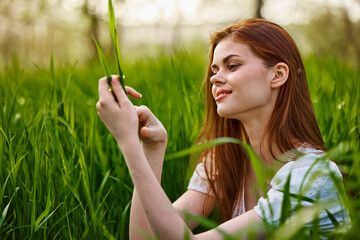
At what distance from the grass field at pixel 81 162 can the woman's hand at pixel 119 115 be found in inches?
8.2

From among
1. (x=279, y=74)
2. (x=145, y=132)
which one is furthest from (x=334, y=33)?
(x=145, y=132)

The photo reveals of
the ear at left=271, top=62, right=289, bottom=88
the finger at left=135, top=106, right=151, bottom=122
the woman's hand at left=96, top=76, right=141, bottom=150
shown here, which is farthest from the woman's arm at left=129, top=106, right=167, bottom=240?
the ear at left=271, top=62, right=289, bottom=88

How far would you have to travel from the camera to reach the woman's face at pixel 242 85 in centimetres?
117

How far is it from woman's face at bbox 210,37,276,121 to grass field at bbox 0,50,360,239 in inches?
9.4

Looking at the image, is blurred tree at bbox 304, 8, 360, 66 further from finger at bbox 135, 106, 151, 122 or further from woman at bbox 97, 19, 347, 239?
finger at bbox 135, 106, 151, 122

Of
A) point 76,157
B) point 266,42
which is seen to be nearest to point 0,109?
point 76,157

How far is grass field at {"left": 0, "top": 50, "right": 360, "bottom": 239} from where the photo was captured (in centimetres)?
115

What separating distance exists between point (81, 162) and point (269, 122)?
0.57 m

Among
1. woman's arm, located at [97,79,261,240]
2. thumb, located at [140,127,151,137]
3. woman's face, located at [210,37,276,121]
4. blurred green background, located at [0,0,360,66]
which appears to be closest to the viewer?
woman's arm, located at [97,79,261,240]

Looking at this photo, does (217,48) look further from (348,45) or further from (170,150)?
(348,45)

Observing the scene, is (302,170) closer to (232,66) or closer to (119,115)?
(232,66)

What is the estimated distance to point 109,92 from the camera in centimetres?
99

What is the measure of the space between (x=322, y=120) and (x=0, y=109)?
49.7 inches

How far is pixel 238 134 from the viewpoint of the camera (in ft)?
4.72
